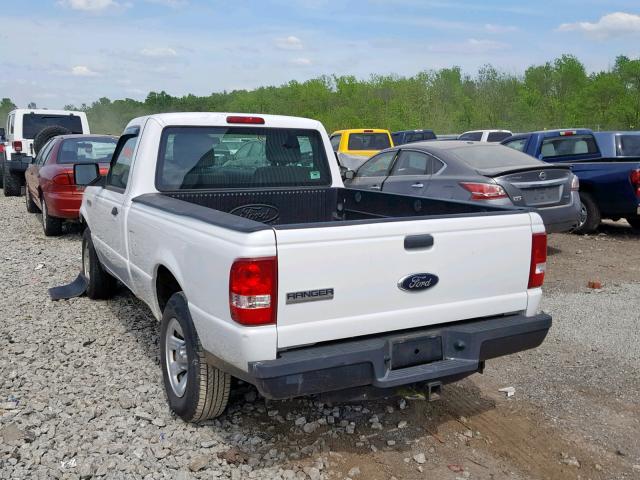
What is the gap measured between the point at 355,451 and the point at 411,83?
56235mm

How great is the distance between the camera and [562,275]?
757 centimetres

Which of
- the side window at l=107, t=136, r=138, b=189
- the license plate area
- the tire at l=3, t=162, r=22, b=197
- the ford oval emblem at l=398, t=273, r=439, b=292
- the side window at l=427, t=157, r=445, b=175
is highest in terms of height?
the side window at l=107, t=136, r=138, b=189

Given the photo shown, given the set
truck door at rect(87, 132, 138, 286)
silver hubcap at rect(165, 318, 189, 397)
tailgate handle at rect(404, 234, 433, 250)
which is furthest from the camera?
truck door at rect(87, 132, 138, 286)

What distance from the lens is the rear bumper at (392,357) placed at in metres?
2.88

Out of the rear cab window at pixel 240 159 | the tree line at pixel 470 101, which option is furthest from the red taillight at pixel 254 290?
the tree line at pixel 470 101

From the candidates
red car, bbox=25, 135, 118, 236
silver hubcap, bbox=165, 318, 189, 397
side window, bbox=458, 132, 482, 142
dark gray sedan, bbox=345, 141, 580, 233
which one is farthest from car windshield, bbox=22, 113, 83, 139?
side window, bbox=458, 132, 482, 142

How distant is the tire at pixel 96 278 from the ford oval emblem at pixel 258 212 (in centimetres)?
207

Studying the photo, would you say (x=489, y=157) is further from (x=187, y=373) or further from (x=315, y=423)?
(x=187, y=373)

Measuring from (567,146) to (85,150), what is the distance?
8.52 meters

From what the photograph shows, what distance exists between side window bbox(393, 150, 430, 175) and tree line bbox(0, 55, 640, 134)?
3952 cm

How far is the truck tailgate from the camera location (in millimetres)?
2883

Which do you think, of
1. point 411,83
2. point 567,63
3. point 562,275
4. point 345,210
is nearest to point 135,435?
point 345,210

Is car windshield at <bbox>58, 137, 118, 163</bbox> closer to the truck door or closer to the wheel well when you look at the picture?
the truck door

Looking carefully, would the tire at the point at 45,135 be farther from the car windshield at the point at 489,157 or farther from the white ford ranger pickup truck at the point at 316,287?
the white ford ranger pickup truck at the point at 316,287
